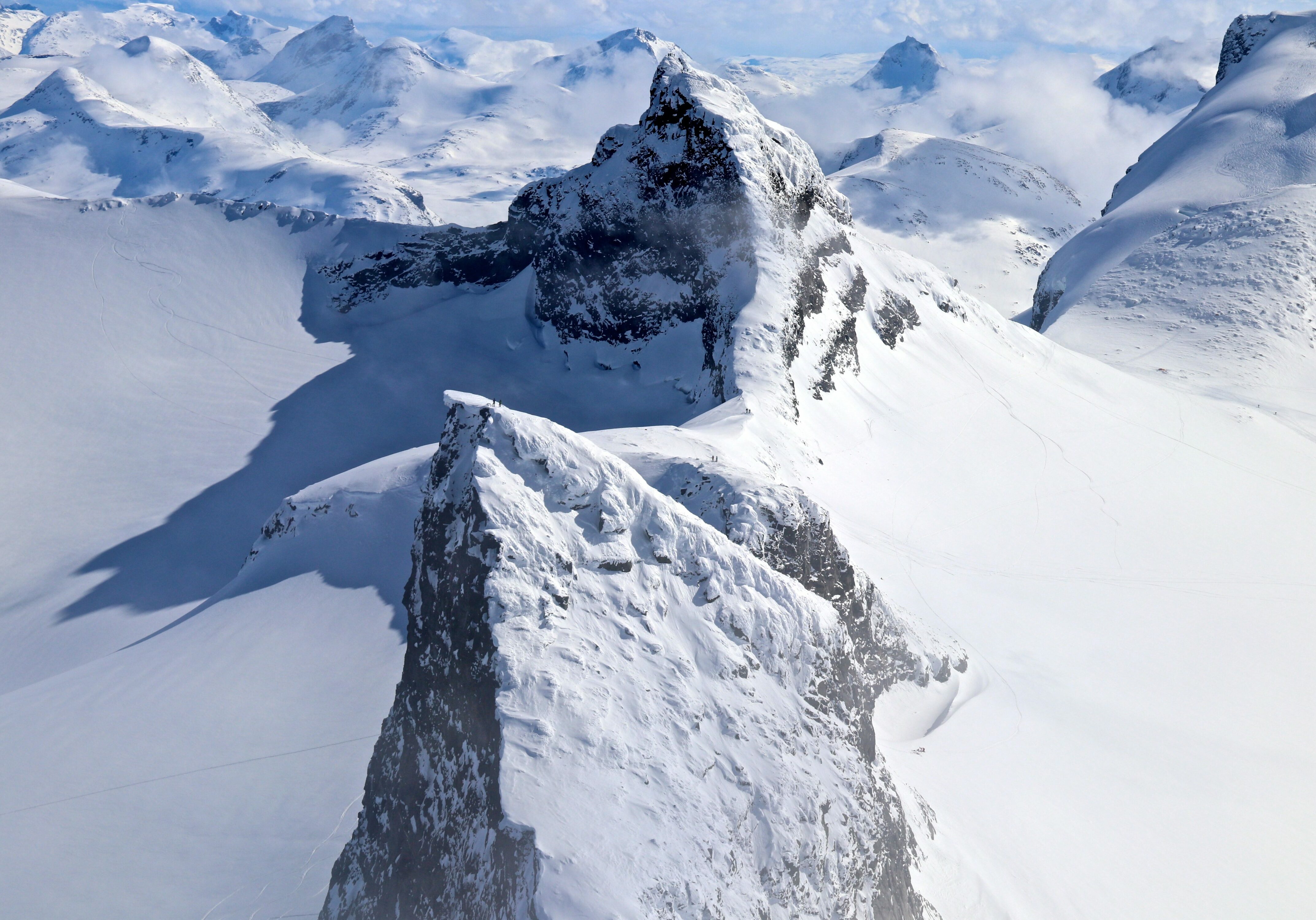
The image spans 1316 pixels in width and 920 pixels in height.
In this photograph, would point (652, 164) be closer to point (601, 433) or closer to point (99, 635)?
point (601, 433)

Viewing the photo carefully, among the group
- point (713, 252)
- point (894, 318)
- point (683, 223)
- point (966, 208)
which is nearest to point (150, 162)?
point (683, 223)

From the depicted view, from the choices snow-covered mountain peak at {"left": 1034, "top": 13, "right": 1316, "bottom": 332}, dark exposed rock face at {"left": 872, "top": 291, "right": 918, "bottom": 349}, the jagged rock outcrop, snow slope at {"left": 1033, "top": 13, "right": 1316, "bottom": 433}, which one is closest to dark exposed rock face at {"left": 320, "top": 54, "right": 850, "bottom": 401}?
the jagged rock outcrop

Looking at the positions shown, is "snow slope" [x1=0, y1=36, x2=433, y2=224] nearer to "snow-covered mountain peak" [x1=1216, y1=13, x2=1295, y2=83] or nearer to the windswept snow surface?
the windswept snow surface

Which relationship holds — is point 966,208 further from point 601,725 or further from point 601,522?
point 601,725

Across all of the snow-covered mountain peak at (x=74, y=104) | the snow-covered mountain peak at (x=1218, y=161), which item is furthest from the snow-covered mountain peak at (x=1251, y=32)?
the snow-covered mountain peak at (x=74, y=104)

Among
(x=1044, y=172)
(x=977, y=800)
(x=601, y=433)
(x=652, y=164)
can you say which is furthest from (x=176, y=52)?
(x=977, y=800)
